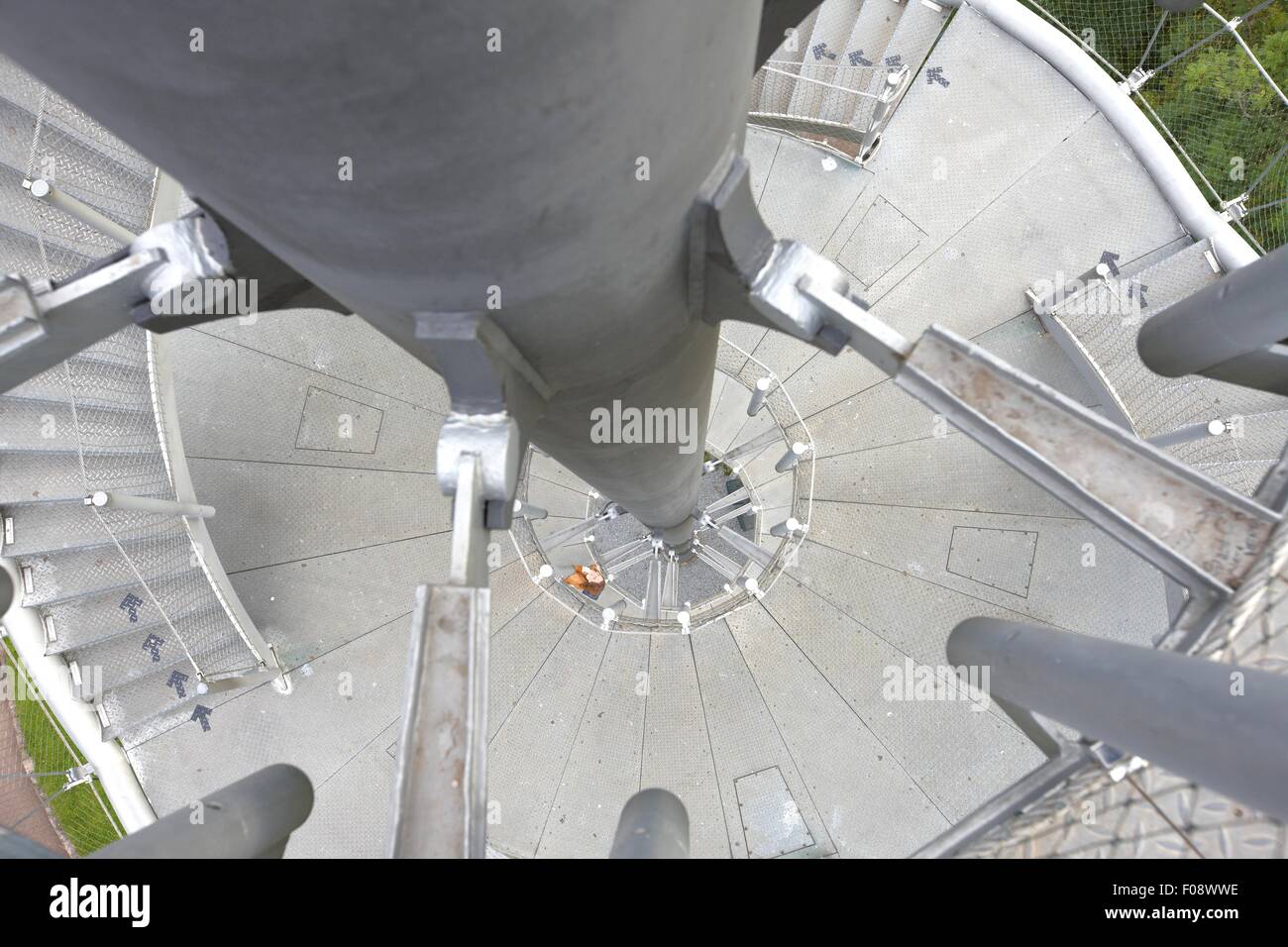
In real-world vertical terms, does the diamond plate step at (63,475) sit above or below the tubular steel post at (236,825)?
above

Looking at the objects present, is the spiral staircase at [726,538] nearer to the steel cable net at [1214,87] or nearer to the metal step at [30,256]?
the metal step at [30,256]

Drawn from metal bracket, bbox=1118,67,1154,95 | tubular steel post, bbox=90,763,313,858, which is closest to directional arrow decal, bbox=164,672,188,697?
tubular steel post, bbox=90,763,313,858

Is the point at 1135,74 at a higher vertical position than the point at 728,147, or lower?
higher

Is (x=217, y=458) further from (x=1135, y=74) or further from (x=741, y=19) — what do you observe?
(x=1135, y=74)

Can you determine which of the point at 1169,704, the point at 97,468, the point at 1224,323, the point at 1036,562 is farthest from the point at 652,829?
the point at 97,468

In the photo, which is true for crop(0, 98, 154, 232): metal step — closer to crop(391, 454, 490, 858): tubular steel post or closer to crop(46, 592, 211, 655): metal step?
crop(46, 592, 211, 655): metal step

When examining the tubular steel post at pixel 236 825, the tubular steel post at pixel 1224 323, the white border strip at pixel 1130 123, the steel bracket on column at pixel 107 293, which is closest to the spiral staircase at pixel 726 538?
the white border strip at pixel 1130 123

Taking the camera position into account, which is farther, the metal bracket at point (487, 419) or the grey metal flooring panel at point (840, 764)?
the grey metal flooring panel at point (840, 764)
